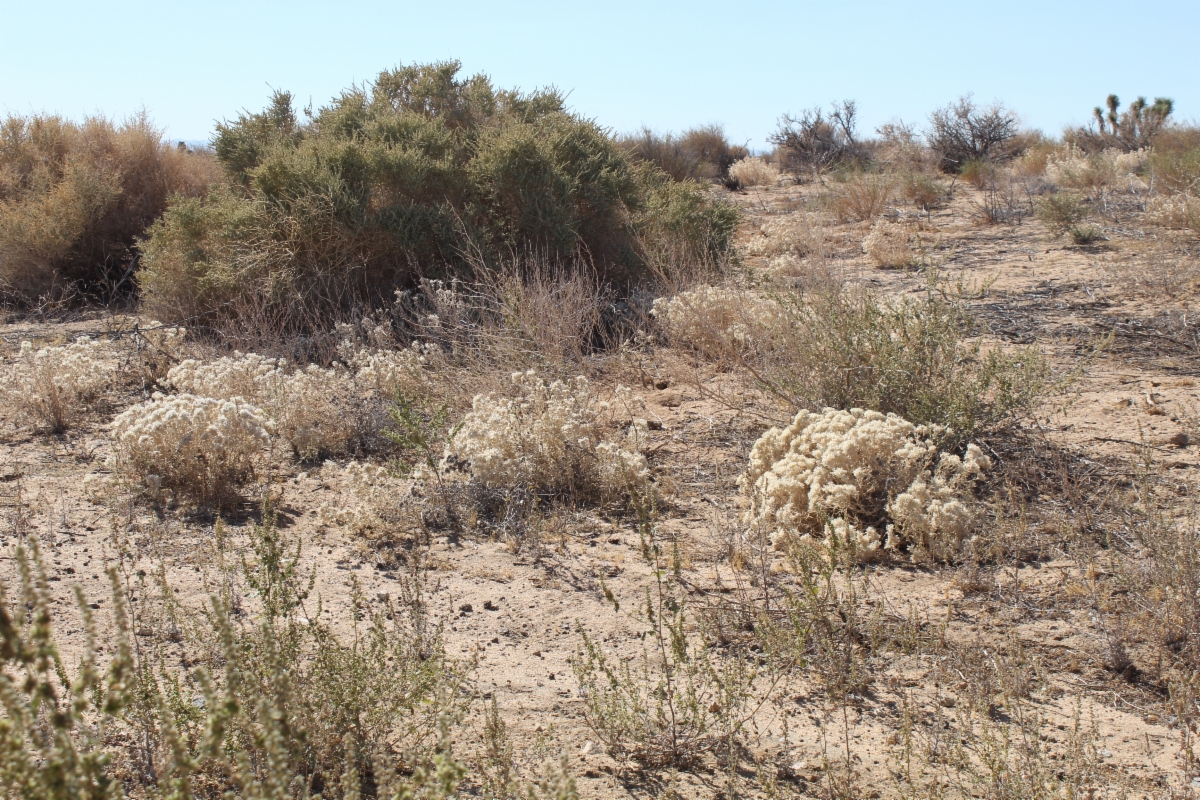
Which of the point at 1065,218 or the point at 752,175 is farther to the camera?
the point at 752,175

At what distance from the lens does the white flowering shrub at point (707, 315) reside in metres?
6.59

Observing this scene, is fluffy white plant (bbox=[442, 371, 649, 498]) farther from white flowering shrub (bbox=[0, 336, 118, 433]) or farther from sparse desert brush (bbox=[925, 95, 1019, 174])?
sparse desert brush (bbox=[925, 95, 1019, 174])

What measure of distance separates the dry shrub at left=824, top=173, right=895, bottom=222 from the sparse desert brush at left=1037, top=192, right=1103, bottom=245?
2.48 metres

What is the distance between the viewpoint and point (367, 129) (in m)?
8.14

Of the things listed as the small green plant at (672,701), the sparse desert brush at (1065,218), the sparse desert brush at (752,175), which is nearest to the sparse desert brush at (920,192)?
the sparse desert brush at (1065,218)

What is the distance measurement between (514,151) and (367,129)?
137 cm

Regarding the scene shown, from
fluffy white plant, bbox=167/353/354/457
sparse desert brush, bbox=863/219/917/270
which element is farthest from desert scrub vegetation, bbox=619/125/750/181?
fluffy white plant, bbox=167/353/354/457

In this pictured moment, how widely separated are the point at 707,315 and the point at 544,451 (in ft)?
8.49

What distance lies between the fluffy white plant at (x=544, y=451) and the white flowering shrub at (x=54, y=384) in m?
2.82

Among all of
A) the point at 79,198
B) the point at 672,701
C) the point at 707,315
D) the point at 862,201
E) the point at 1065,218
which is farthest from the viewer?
the point at 862,201

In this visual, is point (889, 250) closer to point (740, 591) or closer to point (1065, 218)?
point (1065, 218)

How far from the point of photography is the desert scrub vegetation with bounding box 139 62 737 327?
24.5ft

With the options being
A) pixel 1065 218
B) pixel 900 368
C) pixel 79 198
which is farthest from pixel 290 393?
pixel 1065 218

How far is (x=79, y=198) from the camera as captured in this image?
965 cm
